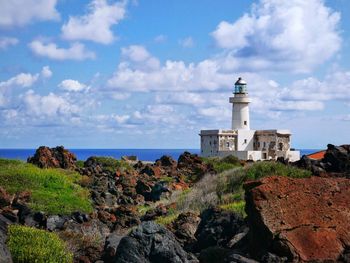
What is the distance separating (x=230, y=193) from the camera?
2478cm

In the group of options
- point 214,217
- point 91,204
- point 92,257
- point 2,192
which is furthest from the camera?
point 91,204

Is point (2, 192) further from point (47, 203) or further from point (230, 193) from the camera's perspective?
point (230, 193)

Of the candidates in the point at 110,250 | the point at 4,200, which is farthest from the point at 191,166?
the point at 110,250

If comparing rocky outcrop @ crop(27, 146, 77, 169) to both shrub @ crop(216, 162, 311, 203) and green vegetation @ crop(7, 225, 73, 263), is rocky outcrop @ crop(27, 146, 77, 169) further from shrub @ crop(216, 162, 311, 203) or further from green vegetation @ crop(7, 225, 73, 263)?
green vegetation @ crop(7, 225, 73, 263)

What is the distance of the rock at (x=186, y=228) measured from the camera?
16.9m

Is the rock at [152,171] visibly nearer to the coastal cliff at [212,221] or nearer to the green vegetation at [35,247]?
the coastal cliff at [212,221]

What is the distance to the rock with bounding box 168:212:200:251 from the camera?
16922 millimetres

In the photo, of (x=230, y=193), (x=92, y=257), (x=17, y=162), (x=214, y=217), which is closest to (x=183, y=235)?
(x=214, y=217)

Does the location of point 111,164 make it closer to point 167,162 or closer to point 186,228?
point 167,162

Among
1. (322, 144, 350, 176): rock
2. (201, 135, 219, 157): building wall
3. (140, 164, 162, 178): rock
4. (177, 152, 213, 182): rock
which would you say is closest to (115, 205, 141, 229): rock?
(322, 144, 350, 176): rock

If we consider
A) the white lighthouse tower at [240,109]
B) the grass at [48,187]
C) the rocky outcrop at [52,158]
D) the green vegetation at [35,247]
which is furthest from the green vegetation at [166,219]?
the white lighthouse tower at [240,109]

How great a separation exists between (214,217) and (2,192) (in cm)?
1006

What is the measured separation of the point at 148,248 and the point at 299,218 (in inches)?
126

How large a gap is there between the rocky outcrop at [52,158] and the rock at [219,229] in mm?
21607
